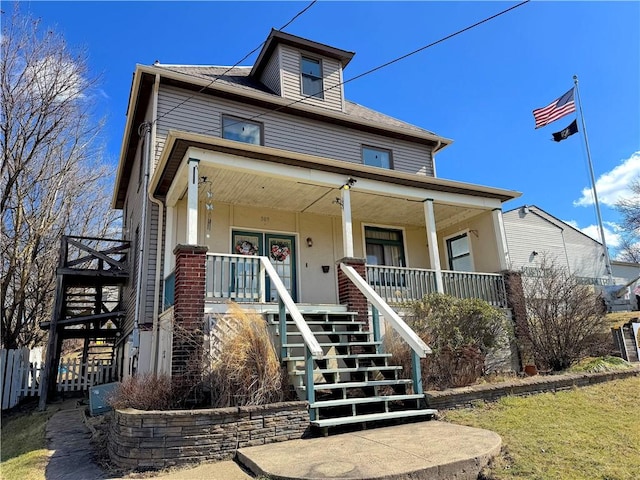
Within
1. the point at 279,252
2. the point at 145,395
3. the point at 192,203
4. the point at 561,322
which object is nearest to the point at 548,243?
the point at 561,322

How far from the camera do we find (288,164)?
8.45 m

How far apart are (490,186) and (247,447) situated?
327 inches

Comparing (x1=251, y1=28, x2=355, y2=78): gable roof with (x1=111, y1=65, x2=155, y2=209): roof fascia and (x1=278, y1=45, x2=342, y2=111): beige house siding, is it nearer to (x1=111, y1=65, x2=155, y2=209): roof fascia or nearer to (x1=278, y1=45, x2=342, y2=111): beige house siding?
(x1=278, y1=45, x2=342, y2=111): beige house siding

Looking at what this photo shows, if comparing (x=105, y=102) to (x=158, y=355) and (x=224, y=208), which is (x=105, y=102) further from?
(x=158, y=355)

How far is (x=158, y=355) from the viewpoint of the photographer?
26.3ft

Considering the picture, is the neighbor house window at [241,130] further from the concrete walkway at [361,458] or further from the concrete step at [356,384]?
the concrete walkway at [361,458]

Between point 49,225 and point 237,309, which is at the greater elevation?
point 49,225

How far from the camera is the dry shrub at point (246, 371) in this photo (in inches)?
210

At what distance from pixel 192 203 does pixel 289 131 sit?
5.12 meters

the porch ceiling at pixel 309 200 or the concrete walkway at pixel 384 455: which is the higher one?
the porch ceiling at pixel 309 200

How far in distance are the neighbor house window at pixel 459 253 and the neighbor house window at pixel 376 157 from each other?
286 centimetres

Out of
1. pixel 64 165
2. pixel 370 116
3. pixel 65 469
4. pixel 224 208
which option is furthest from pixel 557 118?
pixel 64 165

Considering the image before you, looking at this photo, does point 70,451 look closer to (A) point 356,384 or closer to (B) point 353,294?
(A) point 356,384

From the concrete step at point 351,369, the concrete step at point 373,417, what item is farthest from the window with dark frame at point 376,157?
the concrete step at point 373,417
